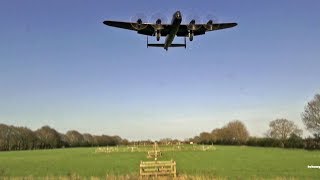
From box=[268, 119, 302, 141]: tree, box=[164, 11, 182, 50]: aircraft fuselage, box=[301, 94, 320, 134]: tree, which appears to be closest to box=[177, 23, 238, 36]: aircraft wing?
box=[164, 11, 182, 50]: aircraft fuselage

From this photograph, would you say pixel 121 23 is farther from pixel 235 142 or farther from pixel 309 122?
pixel 235 142

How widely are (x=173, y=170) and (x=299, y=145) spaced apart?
7892cm

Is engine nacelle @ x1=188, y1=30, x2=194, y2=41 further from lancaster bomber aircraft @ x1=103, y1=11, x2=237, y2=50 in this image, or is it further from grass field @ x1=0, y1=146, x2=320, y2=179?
grass field @ x1=0, y1=146, x2=320, y2=179

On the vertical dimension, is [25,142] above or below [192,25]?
below

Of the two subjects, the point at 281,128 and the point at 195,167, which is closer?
the point at 195,167

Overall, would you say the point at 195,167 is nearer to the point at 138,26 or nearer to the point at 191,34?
the point at 191,34

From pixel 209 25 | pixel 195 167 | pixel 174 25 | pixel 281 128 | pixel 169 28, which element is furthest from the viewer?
pixel 281 128

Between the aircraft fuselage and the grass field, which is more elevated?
the aircraft fuselage

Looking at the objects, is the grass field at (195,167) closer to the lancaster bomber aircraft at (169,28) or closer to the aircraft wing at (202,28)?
the lancaster bomber aircraft at (169,28)

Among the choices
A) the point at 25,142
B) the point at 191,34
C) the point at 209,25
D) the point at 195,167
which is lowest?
the point at 195,167

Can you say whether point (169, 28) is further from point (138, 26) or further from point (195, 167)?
point (195, 167)

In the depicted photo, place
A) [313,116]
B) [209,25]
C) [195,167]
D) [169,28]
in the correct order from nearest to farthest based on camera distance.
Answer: [169,28] < [209,25] < [195,167] < [313,116]

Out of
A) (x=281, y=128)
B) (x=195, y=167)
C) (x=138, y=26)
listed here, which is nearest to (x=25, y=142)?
(x=281, y=128)

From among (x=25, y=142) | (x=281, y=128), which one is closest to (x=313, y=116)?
(x=281, y=128)
